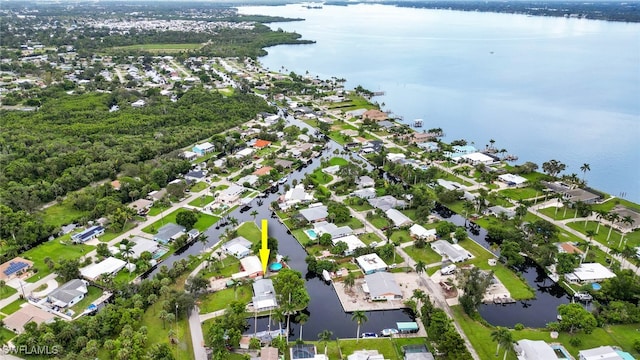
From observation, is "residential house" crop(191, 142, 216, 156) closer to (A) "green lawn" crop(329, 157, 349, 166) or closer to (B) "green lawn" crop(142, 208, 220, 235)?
(B) "green lawn" crop(142, 208, 220, 235)

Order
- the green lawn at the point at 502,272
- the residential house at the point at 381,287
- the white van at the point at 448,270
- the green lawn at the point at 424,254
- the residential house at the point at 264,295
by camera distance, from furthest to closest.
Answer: the green lawn at the point at 424,254, the white van at the point at 448,270, the green lawn at the point at 502,272, the residential house at the point at 381,287, the residential house at the point at 264,295

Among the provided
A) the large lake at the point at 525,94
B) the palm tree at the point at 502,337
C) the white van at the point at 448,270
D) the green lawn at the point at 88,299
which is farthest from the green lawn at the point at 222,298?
the large lake at the point at 525,94

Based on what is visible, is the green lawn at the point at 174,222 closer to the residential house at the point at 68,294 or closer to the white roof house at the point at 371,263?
the residential house at the point at 68,294

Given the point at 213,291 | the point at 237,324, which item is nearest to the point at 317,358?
the point at 237,324

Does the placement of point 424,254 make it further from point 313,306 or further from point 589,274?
point 589,274

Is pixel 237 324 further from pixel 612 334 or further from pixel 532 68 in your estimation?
pixel 532 68

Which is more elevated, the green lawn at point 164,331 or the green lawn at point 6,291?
the green lawn at point 164,331

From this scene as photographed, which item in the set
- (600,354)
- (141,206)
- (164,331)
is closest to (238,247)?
(164,331)
